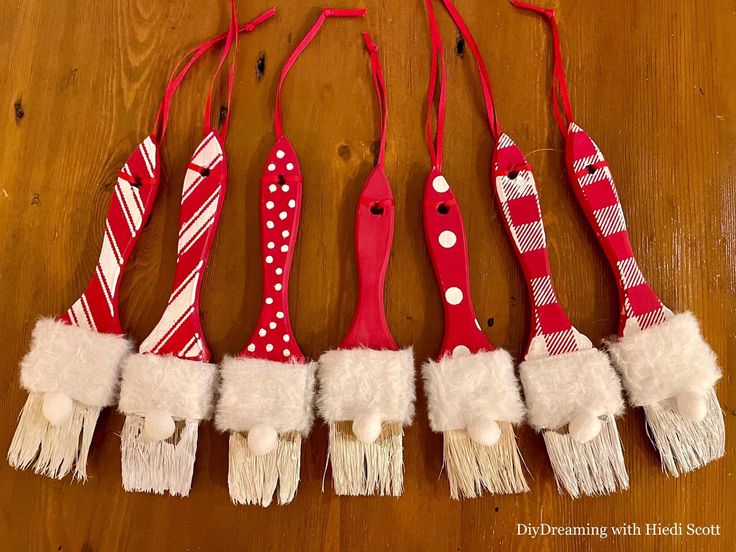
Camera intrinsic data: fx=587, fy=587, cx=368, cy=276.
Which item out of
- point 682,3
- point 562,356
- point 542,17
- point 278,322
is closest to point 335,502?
point 278,322

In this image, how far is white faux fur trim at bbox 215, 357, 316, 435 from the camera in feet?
2.67

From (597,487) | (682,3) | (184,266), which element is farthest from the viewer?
(682,3)

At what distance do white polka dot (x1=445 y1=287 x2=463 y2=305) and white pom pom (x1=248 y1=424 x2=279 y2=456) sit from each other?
0.32 m

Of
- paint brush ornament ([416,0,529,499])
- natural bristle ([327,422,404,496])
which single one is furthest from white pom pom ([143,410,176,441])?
paint brush ornament ([416,0,529,499])

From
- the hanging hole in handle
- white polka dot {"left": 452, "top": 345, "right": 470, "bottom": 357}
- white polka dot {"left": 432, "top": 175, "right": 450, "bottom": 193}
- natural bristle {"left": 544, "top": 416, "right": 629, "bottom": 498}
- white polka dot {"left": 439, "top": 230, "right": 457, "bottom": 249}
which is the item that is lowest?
natural bristle {"left": 544, "top": 416, "right": 629, "bottom": 498}

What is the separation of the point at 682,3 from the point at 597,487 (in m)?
0.83

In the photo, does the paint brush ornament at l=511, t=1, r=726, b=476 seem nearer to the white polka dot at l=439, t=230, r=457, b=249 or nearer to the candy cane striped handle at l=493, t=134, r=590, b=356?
the candy cane striped handle at l=493, t=134, r=590, b=356

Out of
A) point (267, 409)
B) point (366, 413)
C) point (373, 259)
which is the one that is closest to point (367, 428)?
point (366, 413)

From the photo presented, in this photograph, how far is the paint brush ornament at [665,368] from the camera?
806 mm

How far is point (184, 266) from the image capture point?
0.91 m

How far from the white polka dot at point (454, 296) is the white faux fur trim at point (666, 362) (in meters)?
0.24

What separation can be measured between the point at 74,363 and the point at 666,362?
32.9 inches

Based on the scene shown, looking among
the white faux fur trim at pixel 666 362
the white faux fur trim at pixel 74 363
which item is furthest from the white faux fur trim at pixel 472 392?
the white faux fur trim at pixel 74 363

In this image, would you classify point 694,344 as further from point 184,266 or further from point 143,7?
point 143,7
